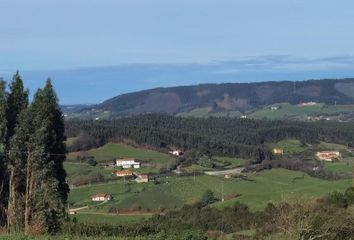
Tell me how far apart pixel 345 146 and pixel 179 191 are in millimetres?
61222

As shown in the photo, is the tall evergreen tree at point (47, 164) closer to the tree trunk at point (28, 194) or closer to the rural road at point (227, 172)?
the tree trunk at point (28, 194)

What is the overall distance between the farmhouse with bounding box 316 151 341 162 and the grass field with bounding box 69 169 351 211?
19.2 m

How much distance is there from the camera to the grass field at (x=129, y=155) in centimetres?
9150

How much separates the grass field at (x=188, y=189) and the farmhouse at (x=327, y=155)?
19217mm

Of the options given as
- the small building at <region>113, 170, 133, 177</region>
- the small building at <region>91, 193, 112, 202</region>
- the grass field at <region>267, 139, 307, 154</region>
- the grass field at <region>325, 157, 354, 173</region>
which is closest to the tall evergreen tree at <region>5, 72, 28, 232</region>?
the small building at <region>91, 193, 112, 202</region>

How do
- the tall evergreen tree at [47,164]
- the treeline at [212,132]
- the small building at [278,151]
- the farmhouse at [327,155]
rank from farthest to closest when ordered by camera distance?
the small building at [278,151] → the treeline at [212,132] → the farmhouse at [327,155] → the tall evergreen tree at [47,164]

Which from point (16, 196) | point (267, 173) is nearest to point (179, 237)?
point (16, 196)

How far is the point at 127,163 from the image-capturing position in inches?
3533

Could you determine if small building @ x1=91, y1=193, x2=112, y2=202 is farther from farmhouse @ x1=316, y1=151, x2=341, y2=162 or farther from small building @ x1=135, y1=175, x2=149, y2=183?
farmhouse @ x1=316, y1=151, x2=341, y2=162

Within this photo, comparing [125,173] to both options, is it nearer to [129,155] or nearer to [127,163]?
[127,163]

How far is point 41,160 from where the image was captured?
85.2ft

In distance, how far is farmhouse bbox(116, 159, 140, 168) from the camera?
88.7 meters

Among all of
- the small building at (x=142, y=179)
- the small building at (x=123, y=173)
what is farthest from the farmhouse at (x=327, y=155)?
the small building at (x=123, y=173)

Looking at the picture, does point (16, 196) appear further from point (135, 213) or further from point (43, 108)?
point (135, 213)
